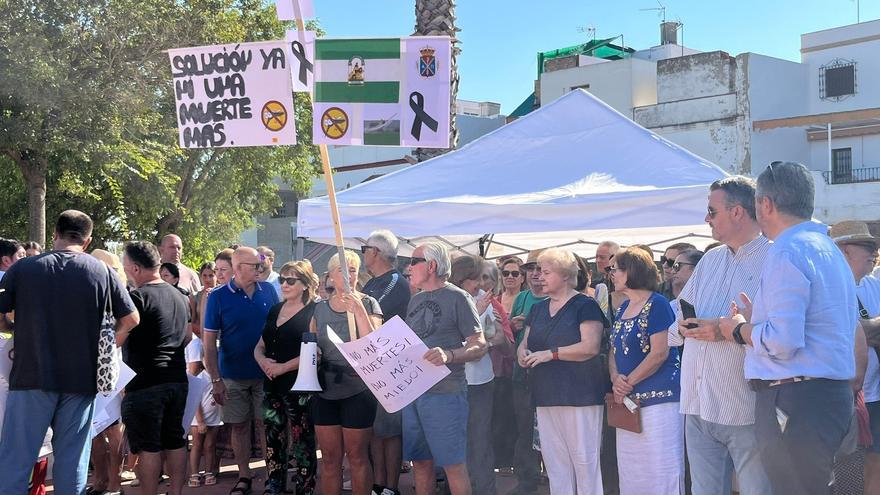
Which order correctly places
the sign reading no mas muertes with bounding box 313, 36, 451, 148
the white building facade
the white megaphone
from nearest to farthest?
the sign reading no mas muertes with bounding box 313, 36, 451, 148
the white megaphone
the white building facade

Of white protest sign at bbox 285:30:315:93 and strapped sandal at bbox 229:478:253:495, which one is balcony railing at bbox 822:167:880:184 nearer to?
strapped sandal at bbox 229:478:253:495

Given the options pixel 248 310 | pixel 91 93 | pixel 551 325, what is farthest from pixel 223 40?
pixel 551 325

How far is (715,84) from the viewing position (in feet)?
126

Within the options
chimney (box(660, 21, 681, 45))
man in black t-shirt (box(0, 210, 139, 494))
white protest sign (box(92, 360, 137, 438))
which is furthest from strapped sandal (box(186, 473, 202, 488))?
chimney (box(660, 21, 681, 45))

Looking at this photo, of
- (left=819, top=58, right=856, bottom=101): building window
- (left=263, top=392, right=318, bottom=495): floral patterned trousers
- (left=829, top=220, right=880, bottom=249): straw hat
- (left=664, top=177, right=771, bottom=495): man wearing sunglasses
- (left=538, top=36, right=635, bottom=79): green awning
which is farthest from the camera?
(left=538, top=36, right=635, bottom=79): green awning

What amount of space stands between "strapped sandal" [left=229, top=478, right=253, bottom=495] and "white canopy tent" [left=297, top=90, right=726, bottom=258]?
2.18 meters

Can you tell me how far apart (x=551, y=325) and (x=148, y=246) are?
287 centimetres

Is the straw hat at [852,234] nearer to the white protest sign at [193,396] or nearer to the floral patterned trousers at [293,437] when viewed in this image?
the floral patterned trousers at [293,437]

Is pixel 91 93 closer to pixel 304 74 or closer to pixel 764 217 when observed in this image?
pixel 304 74

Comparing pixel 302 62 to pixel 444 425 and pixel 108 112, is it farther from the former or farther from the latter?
pixel 108 112

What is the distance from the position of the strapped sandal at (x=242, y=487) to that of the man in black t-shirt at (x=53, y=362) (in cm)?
174

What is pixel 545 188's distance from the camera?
8062 mm

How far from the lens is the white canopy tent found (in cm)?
737

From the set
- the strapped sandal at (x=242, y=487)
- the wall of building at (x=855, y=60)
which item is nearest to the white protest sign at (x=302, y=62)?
the strapped sandal at (x=242, y=487)
